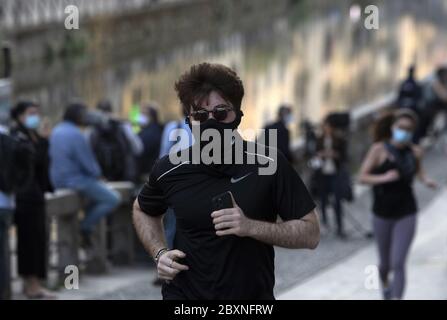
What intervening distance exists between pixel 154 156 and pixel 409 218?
15.4 ft

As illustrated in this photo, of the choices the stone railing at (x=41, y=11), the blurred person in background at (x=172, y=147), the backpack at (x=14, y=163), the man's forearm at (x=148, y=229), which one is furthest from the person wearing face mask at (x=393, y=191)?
the stone railing at (x=41, y=11)

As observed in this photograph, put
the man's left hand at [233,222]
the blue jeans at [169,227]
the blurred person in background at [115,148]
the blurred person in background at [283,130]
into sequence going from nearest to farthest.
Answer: the man's left hand at [233,222] < the blue jeans at [169,227] < the blurred person in background at [115,148] < the blurred person in background at [283,130]

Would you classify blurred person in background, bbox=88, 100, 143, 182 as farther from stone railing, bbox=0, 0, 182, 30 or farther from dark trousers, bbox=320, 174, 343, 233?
stone railing, bbox=0, 0, 182, 30

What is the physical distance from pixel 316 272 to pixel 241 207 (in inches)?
328

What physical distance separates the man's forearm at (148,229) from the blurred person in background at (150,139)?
8.81 metres

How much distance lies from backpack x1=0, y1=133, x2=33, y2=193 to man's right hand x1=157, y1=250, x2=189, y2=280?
521 cm

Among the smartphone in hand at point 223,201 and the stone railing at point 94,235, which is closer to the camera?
the smartphone in hand at point 223,201

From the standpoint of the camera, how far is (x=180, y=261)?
5.53 m

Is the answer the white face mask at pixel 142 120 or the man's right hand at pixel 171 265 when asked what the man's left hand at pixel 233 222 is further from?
the white face mask at pixel 142 120

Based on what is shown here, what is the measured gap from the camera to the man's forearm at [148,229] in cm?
581

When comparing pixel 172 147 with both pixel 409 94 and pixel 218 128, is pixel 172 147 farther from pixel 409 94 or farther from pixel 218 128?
pixel 409 94

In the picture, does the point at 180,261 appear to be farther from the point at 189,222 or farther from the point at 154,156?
the point at 154,156

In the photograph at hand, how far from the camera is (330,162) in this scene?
16.5 m
